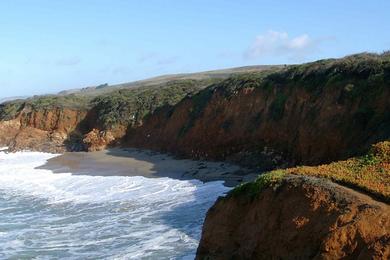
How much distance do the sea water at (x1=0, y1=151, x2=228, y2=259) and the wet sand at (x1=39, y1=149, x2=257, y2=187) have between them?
1.03 metres

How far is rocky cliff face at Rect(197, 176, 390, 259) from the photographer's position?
8.97m

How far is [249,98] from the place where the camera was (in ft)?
101

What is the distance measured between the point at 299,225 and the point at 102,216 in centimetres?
1127

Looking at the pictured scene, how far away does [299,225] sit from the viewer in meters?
10.0

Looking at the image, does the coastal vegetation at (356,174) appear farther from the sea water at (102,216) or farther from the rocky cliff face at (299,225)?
the sea water at (102,216)

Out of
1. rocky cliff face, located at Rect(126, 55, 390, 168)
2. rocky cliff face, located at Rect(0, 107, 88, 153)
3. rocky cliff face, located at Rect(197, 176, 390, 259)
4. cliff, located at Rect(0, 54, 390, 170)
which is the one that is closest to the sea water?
rocky cliff face, located at Rect(197, 176, 390, 259)

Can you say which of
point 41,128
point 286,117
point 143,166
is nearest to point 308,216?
point 286,117

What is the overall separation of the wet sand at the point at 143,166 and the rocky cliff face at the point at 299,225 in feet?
33.5

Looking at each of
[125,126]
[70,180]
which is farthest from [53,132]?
[70,180]

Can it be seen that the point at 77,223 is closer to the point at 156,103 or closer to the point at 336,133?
the point at 336,133

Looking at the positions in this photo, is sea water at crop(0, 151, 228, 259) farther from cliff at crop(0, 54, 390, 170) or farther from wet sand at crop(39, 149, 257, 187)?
cliff at crop(0, 54, 390, 170)

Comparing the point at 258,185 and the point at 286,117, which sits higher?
the point at 286,117

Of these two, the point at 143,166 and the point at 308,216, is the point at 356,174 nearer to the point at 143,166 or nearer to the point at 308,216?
the point at 308,216

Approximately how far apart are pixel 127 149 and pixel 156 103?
487 centimetres
